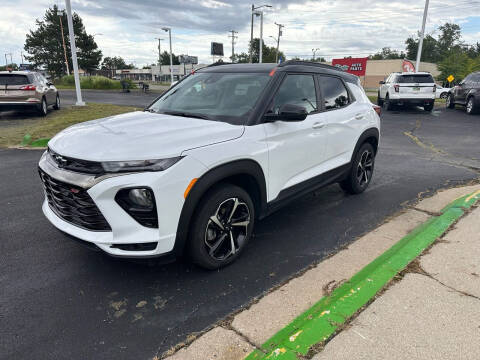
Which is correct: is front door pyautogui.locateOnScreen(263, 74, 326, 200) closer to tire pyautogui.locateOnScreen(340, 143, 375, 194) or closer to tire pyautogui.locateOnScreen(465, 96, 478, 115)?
tire pyautogui.locateOnScreen(340, 143, 375, 194)

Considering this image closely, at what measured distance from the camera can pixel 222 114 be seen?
11.1 ft

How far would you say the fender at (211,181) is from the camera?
2.69m

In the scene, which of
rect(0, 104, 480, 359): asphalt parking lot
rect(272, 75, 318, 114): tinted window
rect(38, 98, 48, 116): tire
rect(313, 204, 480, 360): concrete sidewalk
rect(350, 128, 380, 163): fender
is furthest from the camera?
rect(38, 98, 48, 116): tire

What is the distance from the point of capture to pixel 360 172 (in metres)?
5.25

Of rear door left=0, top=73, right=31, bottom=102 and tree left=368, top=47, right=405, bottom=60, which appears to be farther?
tree left=368, top=47, right=405, bottom=60

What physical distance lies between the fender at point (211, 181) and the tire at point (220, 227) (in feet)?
0.26

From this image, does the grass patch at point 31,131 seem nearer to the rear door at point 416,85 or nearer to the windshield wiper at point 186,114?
the windshield wiper at point 186,114

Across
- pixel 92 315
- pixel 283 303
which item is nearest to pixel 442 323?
pixel 283 303

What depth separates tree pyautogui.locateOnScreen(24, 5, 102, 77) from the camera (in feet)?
204

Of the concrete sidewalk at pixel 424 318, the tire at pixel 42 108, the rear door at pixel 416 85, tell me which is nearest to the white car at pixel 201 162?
the concrete sidewalk at pixel 424 318

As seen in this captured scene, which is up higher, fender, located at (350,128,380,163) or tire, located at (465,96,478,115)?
fender, located at (350,128,380,163)

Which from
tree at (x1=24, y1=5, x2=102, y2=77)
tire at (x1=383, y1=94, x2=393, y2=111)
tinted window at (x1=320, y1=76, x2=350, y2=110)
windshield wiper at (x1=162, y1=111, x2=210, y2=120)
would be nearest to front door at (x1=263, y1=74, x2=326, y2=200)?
tinted window at (x1=320, y1=76, x2=350, y2=110)

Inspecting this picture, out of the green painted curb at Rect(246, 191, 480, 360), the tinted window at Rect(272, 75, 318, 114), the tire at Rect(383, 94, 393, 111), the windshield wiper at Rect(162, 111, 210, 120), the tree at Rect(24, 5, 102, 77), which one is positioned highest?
the tree at Rect(24, 5, 102, 77)

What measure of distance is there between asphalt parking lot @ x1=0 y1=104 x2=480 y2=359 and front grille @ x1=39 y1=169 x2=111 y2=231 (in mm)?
480
